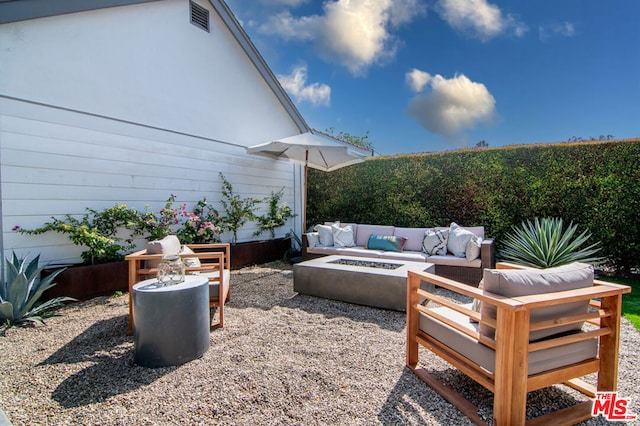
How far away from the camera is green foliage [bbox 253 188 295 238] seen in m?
8.05

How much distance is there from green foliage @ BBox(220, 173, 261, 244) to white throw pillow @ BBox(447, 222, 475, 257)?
432cm

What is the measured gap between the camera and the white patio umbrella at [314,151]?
654cm

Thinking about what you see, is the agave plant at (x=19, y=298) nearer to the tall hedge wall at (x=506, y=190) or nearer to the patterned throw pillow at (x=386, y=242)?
the patterned throw pillow at (x=386, y=242)

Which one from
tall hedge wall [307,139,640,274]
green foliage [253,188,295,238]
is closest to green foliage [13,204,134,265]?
green foliage [253,188,295,238]

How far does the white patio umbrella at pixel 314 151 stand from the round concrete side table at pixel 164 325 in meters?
4.38

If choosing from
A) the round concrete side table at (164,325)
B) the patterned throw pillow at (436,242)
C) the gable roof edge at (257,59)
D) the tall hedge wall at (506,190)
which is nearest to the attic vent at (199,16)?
the gable roof edge at (257,59)

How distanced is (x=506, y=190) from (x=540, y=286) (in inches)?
205

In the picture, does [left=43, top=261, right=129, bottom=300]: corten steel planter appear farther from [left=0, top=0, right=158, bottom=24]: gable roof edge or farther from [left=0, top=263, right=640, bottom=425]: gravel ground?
[left=0, top=0, right=158, bottom=24]: gable roof edge

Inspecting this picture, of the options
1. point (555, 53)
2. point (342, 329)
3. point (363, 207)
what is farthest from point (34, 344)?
point (555, 53)

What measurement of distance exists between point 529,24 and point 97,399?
9903 millimetres

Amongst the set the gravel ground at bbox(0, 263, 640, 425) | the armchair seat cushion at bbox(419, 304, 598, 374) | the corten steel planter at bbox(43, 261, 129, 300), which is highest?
the armchair seat cushion at bbox(419, 304, 598, 374)

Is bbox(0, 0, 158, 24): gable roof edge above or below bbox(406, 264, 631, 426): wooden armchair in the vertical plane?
above

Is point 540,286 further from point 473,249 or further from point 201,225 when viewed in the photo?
point 201,225

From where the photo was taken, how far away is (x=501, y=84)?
348 inches
